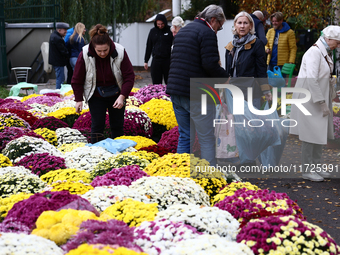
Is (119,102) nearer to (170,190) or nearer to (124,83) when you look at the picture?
(124,83)

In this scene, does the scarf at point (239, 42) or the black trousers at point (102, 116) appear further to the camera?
the scarf at point (239, 42)

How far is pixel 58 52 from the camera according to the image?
11.5 meters

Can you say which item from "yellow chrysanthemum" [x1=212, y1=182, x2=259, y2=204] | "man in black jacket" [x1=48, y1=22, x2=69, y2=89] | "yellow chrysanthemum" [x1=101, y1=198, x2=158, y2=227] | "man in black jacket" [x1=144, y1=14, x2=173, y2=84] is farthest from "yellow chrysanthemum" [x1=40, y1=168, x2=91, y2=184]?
"man in black jacket" [x1=48, y1=22, x2=69, y2=89]

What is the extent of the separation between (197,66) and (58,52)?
7583 mm

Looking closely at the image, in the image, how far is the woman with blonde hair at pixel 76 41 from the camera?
1101 cm

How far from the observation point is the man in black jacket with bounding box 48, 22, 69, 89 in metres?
11.3

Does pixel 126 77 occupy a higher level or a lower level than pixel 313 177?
higher

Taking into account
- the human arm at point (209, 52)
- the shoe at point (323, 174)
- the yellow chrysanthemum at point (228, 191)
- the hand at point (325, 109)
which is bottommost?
the shoe at point (323, 174)

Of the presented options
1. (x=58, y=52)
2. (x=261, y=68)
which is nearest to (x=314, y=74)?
(x=261, y=68)

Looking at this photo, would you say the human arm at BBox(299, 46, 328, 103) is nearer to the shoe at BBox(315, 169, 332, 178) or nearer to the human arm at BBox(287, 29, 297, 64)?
the shoe at BBox(315, 169, 332, 178)

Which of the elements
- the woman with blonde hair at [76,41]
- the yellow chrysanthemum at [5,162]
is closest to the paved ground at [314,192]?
the yellow chrysanthemum at [5,162]

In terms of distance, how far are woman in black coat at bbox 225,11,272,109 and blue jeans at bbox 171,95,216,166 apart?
105cm

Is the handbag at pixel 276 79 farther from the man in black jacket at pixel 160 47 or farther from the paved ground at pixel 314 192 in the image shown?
the paved ground at pixel 314 192

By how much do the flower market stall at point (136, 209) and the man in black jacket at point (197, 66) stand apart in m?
0.55
